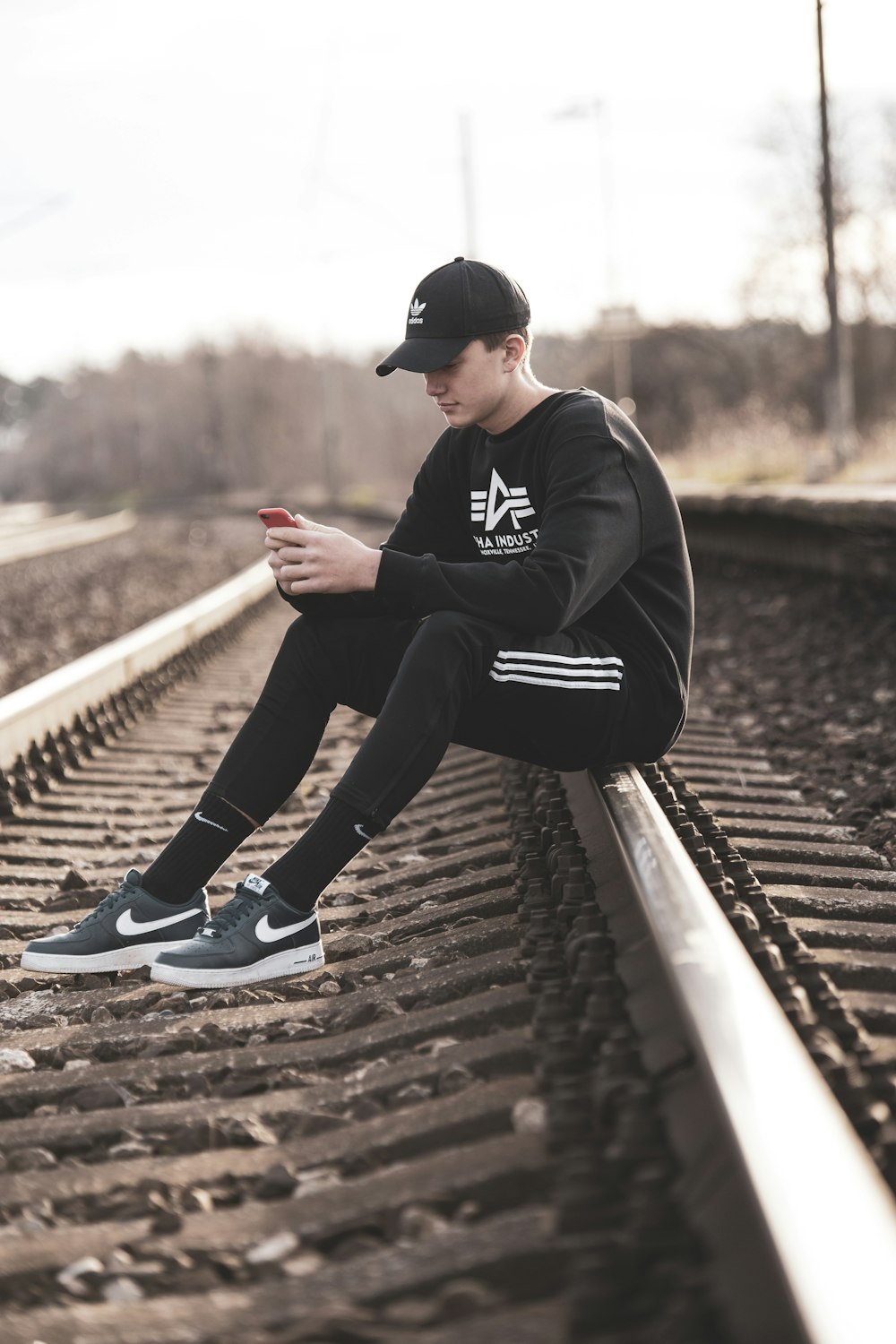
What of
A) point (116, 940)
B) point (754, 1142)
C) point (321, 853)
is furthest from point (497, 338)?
point (754, 1142)

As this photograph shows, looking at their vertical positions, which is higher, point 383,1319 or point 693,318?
point 693,318

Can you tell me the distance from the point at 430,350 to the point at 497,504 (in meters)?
0.43

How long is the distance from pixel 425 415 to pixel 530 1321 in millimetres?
62267

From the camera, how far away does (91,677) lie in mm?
6141

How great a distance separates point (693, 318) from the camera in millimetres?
44656

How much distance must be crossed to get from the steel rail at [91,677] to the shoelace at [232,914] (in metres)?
2.05

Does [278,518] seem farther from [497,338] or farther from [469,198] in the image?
[469,198]

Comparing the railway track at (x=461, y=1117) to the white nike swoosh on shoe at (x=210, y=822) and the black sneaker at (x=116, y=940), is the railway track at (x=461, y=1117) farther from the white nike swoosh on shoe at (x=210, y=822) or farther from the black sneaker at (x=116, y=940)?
the white nike swoosh on shoe at (x=210, y=822)

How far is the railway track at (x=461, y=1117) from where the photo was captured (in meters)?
1.62

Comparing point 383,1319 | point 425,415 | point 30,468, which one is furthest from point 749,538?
point 30,468

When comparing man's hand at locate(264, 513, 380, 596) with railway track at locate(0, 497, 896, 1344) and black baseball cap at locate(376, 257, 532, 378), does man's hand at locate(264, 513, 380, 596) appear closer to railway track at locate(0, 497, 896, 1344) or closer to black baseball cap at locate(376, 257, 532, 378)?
black baseball cap at locate(376, 257, 532, 378)

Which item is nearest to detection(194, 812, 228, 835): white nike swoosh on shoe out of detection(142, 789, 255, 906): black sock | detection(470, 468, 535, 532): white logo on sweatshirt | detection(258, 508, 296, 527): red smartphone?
detection(142, 789, 255, 906): black sock

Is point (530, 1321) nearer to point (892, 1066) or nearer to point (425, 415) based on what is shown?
point (892, 1066)

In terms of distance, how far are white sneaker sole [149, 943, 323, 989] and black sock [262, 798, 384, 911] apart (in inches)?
4.5
